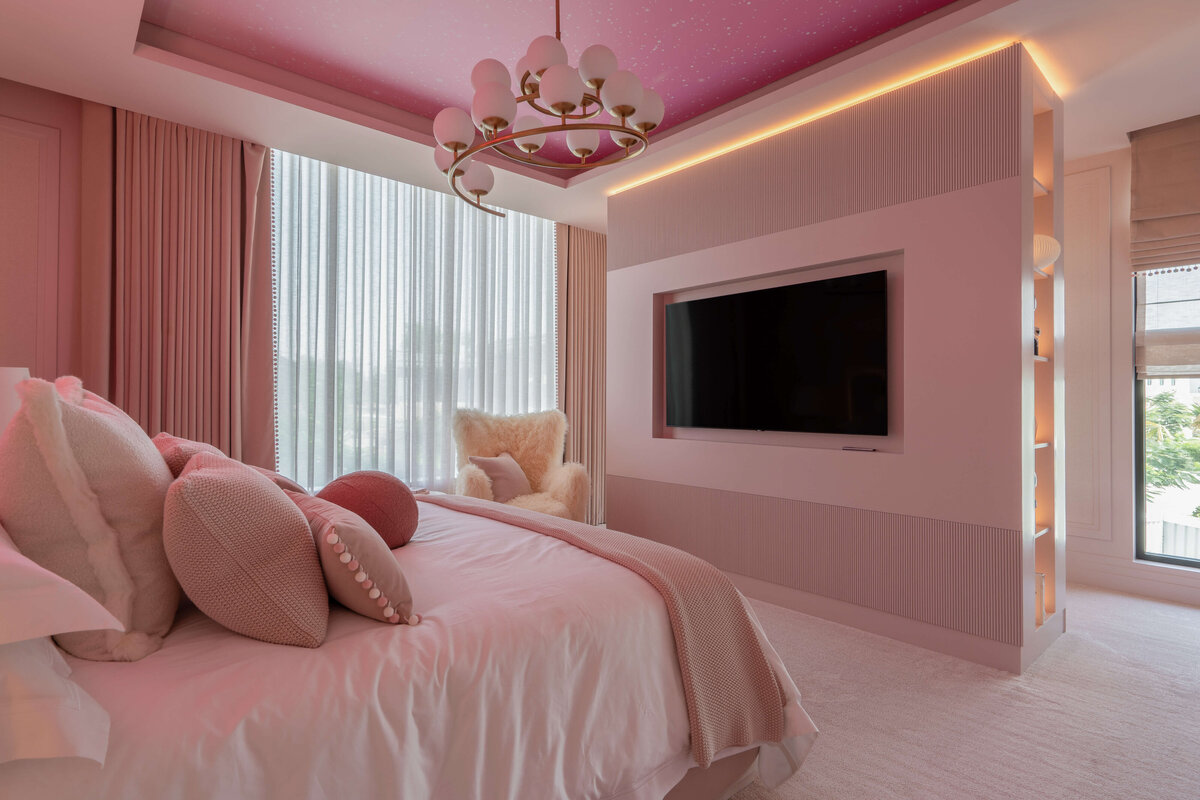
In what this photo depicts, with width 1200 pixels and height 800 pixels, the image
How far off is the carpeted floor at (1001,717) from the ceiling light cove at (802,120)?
8.64 feet

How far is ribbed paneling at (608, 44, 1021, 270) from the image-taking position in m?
2.70

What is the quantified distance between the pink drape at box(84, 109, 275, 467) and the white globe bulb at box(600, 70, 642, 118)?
8.88 feet

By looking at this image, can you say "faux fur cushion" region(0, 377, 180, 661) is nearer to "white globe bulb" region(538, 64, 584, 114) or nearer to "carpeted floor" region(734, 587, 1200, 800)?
"white globe bulb" region(538, 64, 584, 114)

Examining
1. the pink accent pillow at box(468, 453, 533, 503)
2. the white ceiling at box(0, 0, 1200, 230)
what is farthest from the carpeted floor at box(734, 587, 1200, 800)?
the white ceiling at box(0, 0, 1200, 230)

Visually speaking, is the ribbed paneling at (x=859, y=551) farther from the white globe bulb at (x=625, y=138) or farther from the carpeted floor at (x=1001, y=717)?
the white globe bulb at (x=625, y=138)

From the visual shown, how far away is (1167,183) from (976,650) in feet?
9.43

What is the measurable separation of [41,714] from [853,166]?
348cm

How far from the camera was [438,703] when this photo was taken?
3.86ft

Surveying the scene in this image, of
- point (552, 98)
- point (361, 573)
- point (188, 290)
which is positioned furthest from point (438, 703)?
point (188, 290)

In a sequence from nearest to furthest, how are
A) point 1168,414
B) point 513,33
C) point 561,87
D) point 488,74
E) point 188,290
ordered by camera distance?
1. point 561,87
2. point 488,74
3. point 513,33
4. point 188,290
5. point 1168,414

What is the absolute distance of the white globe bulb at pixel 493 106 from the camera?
197cm

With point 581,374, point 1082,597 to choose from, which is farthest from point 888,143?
point 581,374

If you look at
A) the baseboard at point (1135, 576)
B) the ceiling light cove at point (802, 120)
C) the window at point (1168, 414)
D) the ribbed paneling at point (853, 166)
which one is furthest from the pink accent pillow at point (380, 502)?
the window at point (1168, 414)

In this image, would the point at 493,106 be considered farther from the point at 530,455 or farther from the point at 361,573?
the point at 530,455
